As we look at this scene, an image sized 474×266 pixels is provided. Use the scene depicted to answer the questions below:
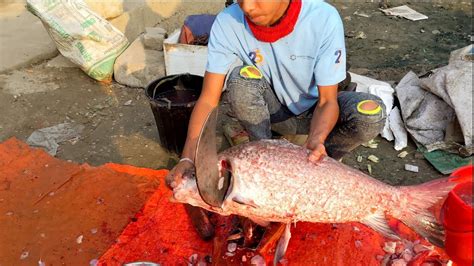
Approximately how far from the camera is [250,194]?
1953 millimetres

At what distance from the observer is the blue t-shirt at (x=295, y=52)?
2.53m

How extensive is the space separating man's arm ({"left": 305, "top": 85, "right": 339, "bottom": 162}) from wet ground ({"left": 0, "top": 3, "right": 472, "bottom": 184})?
1.25 metres

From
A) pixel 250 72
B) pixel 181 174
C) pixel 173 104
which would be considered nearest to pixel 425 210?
pixel 181 174

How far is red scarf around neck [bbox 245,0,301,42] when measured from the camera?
243cm

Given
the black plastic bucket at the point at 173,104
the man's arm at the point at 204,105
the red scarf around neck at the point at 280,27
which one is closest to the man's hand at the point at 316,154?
the man's arm at the point at 204,105

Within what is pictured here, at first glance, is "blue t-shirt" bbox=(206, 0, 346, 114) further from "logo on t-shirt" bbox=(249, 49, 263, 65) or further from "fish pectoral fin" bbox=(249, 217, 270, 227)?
"fish pectoral fin" bbox=(249, 217, 270, 227)

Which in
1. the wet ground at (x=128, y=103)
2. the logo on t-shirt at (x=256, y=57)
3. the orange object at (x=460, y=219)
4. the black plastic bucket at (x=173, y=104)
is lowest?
the wet ground at (x=128, y=103)

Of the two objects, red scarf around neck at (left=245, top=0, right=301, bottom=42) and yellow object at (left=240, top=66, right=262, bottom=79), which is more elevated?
red scarf around neck at (left=245, top=0, right=301, bottom=42)

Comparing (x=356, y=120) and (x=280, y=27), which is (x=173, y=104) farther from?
(x=356, y=120)

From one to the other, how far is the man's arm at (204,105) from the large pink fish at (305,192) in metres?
0.41

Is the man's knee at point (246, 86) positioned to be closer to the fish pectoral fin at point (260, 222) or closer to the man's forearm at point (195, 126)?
the man's forearm at point (195, 126)

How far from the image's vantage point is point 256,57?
277cm

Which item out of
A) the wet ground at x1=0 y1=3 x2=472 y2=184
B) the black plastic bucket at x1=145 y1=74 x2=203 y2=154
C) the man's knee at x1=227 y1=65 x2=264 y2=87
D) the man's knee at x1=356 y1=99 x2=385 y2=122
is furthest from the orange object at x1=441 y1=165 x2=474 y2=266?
the black plastic bucket at x1=145 y1=74 x2=203 y2=154

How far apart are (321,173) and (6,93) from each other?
375cm
